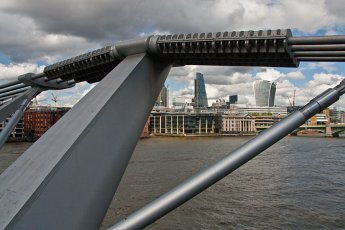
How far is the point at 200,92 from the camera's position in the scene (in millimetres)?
193250

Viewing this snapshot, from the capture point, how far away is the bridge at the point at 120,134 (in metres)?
5.20

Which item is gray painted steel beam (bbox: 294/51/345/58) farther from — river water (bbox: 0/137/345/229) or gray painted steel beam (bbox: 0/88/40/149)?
gray painted steel beam (bbox: 0/88/40/149)

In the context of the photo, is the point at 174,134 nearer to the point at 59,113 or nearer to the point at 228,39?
the point at 59,113

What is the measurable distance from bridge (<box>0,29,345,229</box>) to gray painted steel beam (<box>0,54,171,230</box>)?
0.01 m

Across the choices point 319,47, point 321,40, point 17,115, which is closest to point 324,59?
point 319,47

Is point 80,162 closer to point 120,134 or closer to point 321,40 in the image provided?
point 120,134

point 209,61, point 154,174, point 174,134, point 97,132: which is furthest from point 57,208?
point 174,134

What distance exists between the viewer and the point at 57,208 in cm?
528

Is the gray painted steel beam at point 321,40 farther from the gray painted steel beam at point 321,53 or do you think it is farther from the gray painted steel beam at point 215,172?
the gray painted steel beam at point 215,172

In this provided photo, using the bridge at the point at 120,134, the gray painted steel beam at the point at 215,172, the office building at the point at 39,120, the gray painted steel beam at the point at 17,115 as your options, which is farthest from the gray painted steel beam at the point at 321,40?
the office building at the point at 39,120

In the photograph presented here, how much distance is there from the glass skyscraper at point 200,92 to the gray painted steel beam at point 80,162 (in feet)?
591

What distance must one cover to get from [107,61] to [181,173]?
57.9 feet

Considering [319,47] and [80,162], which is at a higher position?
[319,47]

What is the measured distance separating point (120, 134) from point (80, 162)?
5.87ft
